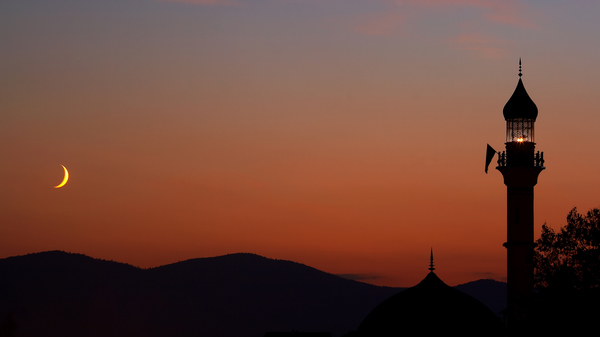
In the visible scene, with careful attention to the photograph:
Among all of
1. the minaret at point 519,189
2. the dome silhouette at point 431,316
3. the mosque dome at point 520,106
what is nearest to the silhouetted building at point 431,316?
the dome silhouette at point 431,316

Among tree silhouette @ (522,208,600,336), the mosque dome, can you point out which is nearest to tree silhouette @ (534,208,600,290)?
tree silhouette @ (522,208,600,336)

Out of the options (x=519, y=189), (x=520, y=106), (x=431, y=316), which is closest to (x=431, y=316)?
(x=431, y=316)

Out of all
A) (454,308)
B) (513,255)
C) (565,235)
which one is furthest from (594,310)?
(513,255)

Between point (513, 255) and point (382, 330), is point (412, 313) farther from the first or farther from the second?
point (513, 255)

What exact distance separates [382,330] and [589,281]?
12466mm

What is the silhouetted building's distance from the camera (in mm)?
65312

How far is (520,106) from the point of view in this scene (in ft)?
272

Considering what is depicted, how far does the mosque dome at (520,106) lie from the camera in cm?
8281

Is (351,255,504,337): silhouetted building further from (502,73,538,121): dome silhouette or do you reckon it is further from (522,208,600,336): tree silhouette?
(502,73,538,121): dome silhouette

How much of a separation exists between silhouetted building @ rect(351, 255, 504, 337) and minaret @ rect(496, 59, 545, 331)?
1033cm

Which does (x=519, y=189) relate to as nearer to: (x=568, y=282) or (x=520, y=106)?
(x=520, y=106)

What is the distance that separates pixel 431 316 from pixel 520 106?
23070mm

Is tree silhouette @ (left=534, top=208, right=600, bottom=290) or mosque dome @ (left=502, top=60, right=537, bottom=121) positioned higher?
mosque dome @ (left=502, top=60, right=537, bottom=121)

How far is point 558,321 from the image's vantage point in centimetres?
5809
